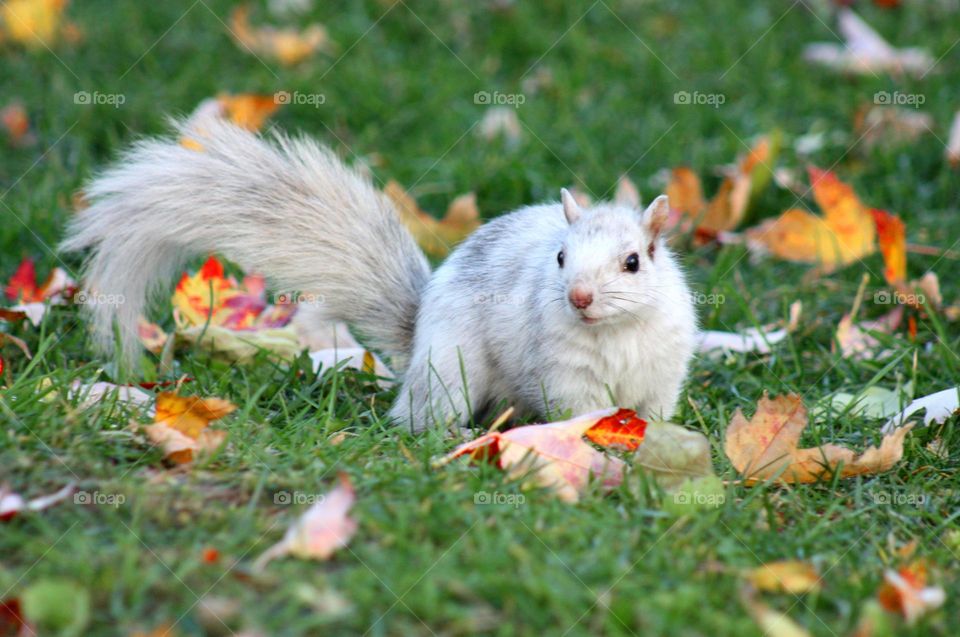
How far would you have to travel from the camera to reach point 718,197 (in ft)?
15.2

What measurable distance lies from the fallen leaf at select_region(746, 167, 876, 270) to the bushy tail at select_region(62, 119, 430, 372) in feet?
5.22

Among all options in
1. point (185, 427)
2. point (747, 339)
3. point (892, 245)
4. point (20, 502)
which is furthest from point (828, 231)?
point (20, 502)

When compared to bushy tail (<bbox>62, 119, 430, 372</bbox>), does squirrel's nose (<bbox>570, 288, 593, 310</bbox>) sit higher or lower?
lower

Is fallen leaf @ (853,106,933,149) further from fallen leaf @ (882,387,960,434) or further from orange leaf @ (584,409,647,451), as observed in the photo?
orange leaf @ (584,409,647,451)

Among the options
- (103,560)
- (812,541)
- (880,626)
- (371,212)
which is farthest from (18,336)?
(880,626)

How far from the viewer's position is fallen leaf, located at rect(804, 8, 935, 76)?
18.6ft

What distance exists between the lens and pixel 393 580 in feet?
7.15

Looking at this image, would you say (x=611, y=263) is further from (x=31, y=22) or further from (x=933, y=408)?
(x=31, y=22)

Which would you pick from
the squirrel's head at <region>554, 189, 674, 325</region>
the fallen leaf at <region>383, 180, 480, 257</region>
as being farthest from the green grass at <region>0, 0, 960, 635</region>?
the squirrel's head at <region>554, 189, 674, 325</region>

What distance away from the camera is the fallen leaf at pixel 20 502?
7.71 ft

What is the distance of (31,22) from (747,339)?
3.90 metres

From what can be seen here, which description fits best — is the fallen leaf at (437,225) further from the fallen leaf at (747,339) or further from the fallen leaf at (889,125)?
the fallen leaf at (889,125)

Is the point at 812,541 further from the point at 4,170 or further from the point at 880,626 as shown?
the point at 4,170

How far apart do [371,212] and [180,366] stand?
0.72 m
